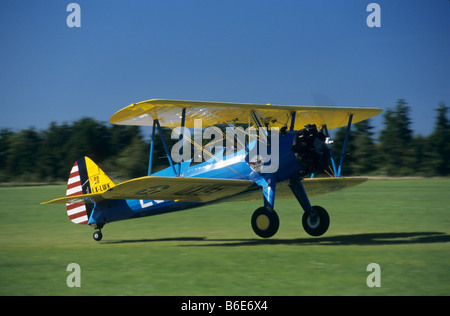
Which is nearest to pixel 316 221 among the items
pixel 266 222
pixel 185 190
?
pixel 266 222

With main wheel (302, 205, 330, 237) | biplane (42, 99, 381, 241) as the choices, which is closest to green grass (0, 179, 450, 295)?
main wheel (302, 205, 330, 237)

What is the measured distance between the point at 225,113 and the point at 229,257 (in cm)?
399

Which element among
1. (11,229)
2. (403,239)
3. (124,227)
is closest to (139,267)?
(403,239)

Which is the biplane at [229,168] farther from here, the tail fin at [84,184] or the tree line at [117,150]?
the tree line at [117,150]

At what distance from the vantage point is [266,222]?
10641 millimetres

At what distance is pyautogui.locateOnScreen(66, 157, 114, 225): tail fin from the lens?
520 inches

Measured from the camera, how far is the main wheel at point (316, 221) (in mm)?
11547

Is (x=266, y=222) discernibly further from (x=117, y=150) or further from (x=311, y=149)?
(x=117, y=150)

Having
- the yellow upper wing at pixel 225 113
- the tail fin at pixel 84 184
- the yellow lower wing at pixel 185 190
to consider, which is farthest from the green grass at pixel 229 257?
the yellow upper wing at pixel 225 113

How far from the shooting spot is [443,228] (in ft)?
41.5

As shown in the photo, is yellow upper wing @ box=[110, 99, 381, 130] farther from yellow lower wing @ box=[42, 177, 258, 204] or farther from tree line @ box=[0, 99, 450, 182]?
tree line @ box=[0, 99, 450, 182]

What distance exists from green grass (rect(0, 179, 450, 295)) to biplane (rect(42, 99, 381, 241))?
0.73 metres

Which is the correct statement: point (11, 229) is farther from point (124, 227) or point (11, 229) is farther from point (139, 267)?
point (139, 267)

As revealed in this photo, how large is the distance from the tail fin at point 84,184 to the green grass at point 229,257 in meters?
0.61
